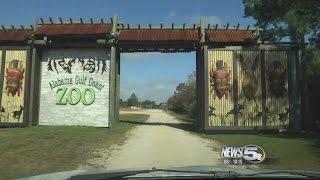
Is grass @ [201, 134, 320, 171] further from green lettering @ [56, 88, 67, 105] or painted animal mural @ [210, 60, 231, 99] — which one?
green lettering @ [56, 88, 67, 105]

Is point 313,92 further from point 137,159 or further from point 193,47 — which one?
point 137,159

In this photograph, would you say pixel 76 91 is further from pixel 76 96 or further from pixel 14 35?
pixel 14 35

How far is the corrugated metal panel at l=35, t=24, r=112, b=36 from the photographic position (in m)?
34.4

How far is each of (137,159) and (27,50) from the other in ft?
58.4

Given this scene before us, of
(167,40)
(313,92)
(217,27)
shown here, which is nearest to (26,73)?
(167,40)

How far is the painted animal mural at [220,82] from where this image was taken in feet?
107

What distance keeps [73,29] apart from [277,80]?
11944 mm

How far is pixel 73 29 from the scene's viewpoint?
3497 cm

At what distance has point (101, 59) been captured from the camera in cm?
3531

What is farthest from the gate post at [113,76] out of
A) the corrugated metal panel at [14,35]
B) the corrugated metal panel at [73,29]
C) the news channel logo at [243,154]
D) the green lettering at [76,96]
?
the news channel logo at [243,154]

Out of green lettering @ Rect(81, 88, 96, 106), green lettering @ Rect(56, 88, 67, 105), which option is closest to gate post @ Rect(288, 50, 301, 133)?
A: green lettering @ Rect(81, 88, 96, 106)

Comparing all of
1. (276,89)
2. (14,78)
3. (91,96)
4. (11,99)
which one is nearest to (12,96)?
(11,99)

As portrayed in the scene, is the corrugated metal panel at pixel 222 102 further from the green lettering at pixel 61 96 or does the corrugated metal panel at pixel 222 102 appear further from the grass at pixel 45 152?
the green lettering at pixel 61 96

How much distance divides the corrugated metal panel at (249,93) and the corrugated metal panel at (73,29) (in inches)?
314
